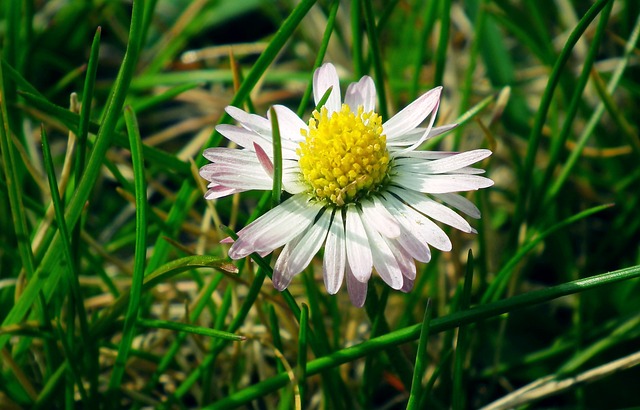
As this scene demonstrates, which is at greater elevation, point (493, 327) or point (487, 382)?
point (493, 327)

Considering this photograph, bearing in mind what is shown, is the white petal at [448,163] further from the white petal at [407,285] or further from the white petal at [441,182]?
the white petal at [407,285]

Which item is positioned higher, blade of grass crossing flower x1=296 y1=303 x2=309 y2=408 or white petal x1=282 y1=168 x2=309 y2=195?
white petal x1=282 y1=168 x2=309 y2=195

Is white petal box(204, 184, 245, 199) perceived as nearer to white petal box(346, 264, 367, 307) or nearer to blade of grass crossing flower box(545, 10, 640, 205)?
white petal box(346, 264, 367, 307)

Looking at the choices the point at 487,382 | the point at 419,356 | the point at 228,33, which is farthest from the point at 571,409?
the point at 228,33

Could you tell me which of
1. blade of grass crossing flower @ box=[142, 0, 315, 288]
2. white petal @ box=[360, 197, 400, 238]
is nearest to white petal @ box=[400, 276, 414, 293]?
white petal @ box=[360, 197, 400, 238]

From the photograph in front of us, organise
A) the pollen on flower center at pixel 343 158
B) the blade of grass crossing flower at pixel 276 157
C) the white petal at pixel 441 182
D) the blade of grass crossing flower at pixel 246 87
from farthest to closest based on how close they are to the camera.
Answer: the blade of grass crossing flower at pixel 246 87, the pollen on flower center at pixel 343 158, the white petal at pixel 441 182, the blade of grass crossing flower at pixel 276 157

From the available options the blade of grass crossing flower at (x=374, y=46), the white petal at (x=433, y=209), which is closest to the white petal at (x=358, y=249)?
the white petal at (x=433, y=209)

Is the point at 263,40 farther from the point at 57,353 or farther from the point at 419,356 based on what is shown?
the point at 419,356
